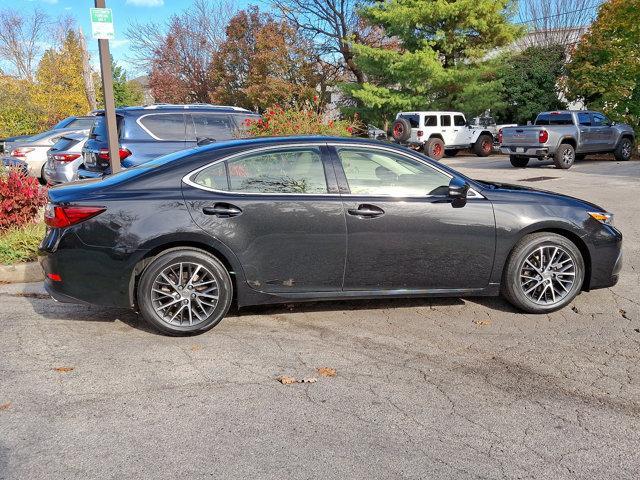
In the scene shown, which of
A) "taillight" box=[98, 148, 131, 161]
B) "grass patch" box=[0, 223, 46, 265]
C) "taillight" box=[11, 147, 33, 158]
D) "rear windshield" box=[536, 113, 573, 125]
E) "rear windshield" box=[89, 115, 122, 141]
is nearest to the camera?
"grass patch" box=[0, 223, 46, 265]

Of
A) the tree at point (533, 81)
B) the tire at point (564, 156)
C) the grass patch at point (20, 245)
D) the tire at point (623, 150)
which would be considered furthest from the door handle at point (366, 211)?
the tree at point (533, 81)

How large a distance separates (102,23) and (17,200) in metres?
2.54

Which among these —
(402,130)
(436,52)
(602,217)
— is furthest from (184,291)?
(436,52)

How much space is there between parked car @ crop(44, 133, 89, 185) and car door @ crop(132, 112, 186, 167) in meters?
3.78

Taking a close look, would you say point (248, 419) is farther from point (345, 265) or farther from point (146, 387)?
point (345, 265)

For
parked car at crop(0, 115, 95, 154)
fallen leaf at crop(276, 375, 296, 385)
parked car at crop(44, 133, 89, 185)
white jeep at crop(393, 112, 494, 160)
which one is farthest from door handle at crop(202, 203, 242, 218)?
white jeep at crop(393, 112, 494, 160)

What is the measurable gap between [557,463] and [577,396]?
815 millimetres

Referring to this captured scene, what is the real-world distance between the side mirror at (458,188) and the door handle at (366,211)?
60 centimetres

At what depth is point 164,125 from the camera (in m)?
9.29

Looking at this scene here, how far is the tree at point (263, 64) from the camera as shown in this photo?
33406 mm

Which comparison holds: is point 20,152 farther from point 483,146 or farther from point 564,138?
point 483,146

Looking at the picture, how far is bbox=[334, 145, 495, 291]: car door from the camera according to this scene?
4.76 m

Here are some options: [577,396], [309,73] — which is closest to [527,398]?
A: [577,396]

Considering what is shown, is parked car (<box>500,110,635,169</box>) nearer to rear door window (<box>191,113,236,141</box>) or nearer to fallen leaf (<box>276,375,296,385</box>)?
rear door window (<box>191,113,236,141</box>)
